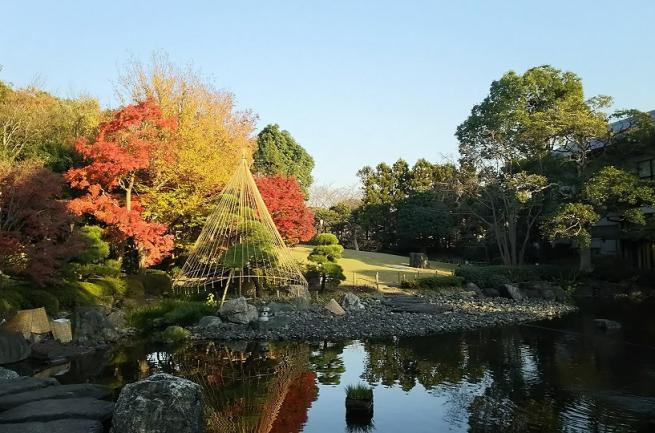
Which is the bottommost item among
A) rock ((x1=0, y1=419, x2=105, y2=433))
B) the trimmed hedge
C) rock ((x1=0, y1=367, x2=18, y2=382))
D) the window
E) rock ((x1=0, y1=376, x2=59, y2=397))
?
rock ((x1=0, y1=367, x2=18, y2=382))

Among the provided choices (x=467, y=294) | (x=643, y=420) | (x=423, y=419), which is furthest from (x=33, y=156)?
(x=643, y=420)

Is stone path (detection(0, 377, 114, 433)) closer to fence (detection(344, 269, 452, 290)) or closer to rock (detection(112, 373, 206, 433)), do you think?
rock (detection(112, 373, 206, 433))

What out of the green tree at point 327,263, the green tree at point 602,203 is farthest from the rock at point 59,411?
the green tree at point 602,203

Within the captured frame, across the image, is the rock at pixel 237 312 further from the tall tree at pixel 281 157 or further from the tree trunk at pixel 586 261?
the tall tree at pixel 281 157

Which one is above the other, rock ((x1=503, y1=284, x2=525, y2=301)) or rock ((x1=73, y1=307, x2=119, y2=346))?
rock ((x1=503, y1=284, x2=525, y2=301))

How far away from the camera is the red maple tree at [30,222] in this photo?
1102 centimetres

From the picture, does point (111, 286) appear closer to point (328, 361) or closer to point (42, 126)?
point (328, 361)

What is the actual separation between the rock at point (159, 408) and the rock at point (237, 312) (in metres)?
7.27

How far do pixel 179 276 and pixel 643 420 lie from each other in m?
11.9

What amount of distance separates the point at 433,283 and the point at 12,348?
46.6 ft

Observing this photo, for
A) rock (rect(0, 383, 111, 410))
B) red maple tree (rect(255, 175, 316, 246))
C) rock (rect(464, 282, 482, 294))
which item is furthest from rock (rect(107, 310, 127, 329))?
rock (rect(464, 282, 482, 294))

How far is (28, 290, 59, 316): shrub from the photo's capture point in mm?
11891

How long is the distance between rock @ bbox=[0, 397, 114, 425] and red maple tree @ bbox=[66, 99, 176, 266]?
10.0m

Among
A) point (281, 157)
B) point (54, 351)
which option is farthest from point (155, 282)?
point (281, 157)
